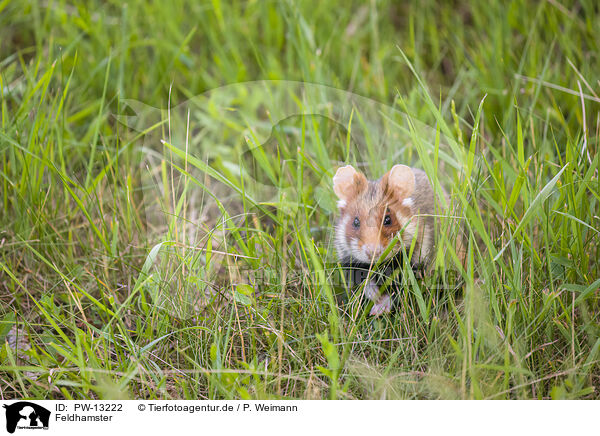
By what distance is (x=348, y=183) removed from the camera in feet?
10.1

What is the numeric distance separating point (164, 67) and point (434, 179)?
9.96 ft

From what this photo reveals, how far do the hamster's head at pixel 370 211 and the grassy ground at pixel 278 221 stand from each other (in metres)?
0.14

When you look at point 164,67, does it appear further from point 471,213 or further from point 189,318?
point 471,213

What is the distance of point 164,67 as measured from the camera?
5.00m

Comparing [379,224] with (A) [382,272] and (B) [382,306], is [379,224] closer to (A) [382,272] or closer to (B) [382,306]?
(A) [382,272]

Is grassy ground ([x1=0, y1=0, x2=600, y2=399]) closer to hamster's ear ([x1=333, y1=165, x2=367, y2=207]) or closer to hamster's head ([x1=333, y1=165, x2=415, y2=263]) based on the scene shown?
hamster's head ([x1=333, y1=165, x2=415, y2=263])

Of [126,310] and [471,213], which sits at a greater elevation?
[471,213]

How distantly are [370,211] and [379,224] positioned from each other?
9 centimetres

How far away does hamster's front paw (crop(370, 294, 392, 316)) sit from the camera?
290 centimetres
